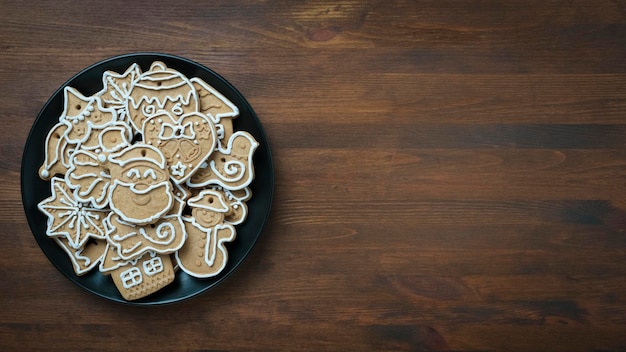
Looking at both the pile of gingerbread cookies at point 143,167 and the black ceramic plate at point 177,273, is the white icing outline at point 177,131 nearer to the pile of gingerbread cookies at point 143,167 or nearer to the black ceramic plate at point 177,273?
the pile of gingerbread cookies at point 143,167

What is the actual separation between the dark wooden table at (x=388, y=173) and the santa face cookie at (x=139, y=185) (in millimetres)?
255

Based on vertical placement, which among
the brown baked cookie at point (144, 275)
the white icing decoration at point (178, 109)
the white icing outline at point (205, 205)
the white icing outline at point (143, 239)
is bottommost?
the brown baked cookie at point (144, 275)

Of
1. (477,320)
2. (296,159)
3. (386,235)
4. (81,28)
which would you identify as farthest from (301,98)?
(477,320)

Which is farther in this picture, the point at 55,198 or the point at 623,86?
the point at 623,86

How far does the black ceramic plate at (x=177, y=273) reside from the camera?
3.86 ft

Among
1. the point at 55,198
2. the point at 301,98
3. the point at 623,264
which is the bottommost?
the point at 623,264

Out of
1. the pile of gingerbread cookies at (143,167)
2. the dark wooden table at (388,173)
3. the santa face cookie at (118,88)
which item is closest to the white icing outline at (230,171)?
the pile of gingerbread cookies at (143,167)

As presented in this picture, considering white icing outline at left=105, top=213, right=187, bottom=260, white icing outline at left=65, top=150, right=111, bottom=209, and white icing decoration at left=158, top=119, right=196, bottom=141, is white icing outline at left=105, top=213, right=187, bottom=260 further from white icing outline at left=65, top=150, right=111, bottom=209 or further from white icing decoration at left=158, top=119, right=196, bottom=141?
white icing decoration at left=158, top=119, right=196, bottom=141

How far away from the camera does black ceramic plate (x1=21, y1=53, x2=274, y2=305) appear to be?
1175mm

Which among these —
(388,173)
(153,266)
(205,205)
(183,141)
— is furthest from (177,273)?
(388,173)

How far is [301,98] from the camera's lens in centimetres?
126

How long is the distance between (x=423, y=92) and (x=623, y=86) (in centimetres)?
47

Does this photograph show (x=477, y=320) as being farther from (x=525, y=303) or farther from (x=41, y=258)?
(x=41, y=258)

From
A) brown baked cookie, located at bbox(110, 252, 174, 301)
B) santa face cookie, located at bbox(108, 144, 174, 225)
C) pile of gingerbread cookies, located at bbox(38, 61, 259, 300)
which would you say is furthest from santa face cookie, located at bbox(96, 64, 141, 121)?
brown baked cookie, located at bbox(110, 252, 174, 301)
